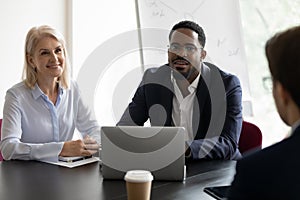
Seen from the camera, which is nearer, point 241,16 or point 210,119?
point 210,119

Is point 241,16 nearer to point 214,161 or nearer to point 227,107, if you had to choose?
point 227,107

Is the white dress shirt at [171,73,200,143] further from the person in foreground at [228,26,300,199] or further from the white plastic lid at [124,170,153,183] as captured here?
the person in foreground at [228,26,300,199]

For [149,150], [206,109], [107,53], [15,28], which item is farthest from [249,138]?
[15,28]

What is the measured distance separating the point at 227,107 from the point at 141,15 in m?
1.48

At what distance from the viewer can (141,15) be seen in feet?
11.0

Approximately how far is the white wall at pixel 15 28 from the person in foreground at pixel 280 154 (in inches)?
98.1

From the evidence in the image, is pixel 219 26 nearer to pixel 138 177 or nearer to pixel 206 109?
pixel 206 109

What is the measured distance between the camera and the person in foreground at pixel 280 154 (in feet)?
3.07

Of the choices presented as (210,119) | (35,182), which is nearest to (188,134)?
(210,119)

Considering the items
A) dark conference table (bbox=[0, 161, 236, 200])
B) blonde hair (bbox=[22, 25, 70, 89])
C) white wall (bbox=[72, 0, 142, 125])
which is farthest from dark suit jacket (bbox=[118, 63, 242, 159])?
white wall (bbox=[72, 0, 142, 125])

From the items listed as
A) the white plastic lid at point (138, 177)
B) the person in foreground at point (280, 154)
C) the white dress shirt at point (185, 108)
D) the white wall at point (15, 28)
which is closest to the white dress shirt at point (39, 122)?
the white dress shirt at point (185, 108)

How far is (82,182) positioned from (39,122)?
2.45 ft

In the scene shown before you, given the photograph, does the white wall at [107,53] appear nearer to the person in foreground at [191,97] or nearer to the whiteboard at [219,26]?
the whiteboard at [219,26]

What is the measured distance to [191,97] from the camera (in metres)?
2.28
